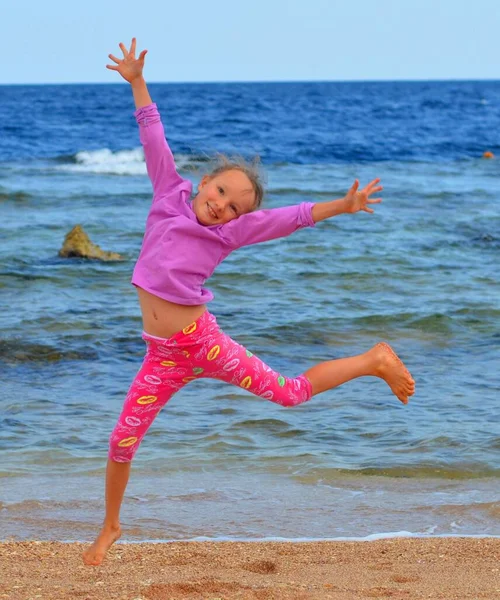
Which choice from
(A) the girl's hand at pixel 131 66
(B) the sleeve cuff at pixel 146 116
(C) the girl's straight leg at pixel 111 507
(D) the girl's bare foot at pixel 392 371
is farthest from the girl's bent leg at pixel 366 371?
(A) the girl's hand at pixel 131 66

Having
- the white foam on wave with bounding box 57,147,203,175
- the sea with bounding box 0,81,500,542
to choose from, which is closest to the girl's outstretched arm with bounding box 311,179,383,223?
the sea with bounding box 0,81,500,542

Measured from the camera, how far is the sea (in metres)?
5.83

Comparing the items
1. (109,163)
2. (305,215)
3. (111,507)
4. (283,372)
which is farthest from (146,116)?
(109,163)

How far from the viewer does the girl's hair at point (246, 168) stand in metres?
4.40

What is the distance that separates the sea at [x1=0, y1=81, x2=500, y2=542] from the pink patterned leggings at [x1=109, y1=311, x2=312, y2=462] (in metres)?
0.78

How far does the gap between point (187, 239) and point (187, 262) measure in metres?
0.10

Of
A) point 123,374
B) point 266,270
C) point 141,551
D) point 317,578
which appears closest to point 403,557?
point 317,578

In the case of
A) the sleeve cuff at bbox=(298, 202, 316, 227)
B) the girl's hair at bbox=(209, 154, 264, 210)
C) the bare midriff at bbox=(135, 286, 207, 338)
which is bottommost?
the bare midriff at bbox=(135, 286, 207, 338)

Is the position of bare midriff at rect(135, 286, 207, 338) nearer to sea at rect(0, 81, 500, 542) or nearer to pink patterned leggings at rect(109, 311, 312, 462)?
pink patterned leggings at rect(109, 311, 312, 462)

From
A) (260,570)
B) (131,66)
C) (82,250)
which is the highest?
(131,66)

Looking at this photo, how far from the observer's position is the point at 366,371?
4.75 meters

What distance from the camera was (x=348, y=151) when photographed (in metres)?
32.5

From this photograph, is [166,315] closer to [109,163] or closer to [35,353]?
[35,353]

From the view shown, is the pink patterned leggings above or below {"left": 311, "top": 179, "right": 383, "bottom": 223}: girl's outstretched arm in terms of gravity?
below
